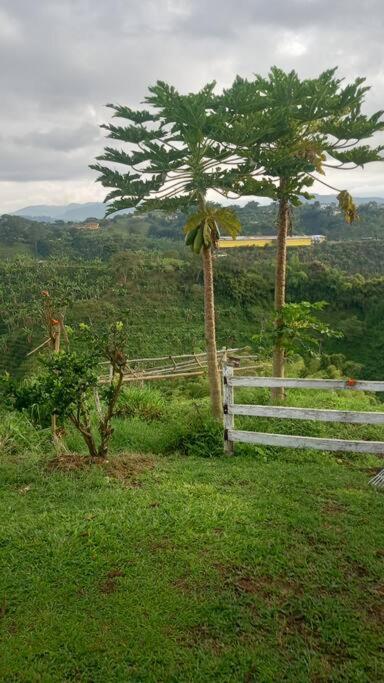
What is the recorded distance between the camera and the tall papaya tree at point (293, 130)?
6996 millimetres

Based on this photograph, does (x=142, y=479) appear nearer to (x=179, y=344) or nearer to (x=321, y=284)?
(x=179, y=344)

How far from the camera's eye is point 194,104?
254 inches

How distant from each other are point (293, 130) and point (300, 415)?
15.9 ft

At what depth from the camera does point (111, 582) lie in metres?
3.64

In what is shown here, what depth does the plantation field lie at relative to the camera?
2.93 metres

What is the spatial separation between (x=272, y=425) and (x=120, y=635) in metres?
4.94

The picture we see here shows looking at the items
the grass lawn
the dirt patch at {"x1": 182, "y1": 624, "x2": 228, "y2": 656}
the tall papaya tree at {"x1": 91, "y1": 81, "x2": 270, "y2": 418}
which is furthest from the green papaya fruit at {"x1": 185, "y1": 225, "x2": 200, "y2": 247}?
the dirt patch at {"x1": 182, "y1": 624, "x2": 228, "y2": 656}

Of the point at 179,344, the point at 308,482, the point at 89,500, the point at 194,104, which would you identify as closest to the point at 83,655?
the point at 89,500

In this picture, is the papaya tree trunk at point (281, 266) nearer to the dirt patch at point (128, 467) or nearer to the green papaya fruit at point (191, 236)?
the green papaya fruit at point (191, 236)

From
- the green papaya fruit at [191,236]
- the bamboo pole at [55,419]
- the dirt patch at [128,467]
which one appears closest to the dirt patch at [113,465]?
the dirt patch at [128,467]

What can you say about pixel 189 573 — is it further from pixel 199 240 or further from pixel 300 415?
pixel 199 240

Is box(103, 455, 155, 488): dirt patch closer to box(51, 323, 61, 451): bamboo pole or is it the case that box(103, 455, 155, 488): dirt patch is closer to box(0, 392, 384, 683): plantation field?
box(0, 392, 384, 683): plantation field

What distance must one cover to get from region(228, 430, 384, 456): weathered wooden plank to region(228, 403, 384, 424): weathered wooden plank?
295mm

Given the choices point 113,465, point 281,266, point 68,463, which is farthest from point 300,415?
point 281,266
